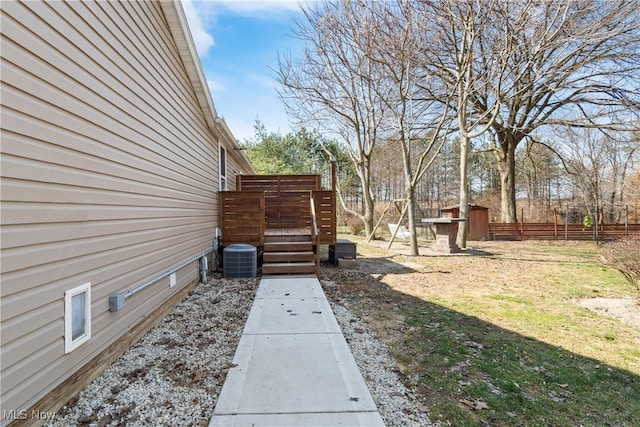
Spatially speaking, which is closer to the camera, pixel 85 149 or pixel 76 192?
pixel 76 192

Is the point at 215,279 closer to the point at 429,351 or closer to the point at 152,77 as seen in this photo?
the point at 152,77

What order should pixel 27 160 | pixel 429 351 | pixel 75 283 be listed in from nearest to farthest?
1. pixel 27 160
2. pixel 75 283
3. pixel 429 351

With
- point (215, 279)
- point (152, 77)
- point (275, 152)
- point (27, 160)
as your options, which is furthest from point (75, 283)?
point (275, 152)

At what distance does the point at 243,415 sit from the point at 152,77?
3.95 metres

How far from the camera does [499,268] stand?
7980 millimetres

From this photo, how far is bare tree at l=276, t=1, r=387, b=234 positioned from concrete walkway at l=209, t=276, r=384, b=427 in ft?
28.8

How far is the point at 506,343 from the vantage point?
11.4 feet

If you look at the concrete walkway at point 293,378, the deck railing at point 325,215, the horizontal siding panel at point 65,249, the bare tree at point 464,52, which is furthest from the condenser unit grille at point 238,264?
the bare tree at point 464,52

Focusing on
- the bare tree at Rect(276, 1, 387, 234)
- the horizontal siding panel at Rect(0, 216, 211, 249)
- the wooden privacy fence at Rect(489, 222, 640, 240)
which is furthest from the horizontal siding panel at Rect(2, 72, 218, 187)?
the wooden privacy fence at Rect(489, 222, 640, 240)

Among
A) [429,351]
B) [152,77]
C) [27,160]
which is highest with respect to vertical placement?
[152,77]

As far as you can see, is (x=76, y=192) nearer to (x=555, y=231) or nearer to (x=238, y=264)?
(x=238, y=264)

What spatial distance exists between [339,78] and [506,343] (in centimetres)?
1166

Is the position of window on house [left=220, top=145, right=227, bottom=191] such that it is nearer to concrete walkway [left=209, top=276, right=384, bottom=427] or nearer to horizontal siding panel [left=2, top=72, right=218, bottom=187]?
horizontal siding panel [left=2, top=72, right=218, bottom=187]

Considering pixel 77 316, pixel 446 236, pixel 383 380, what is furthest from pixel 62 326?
pixel 446 236
